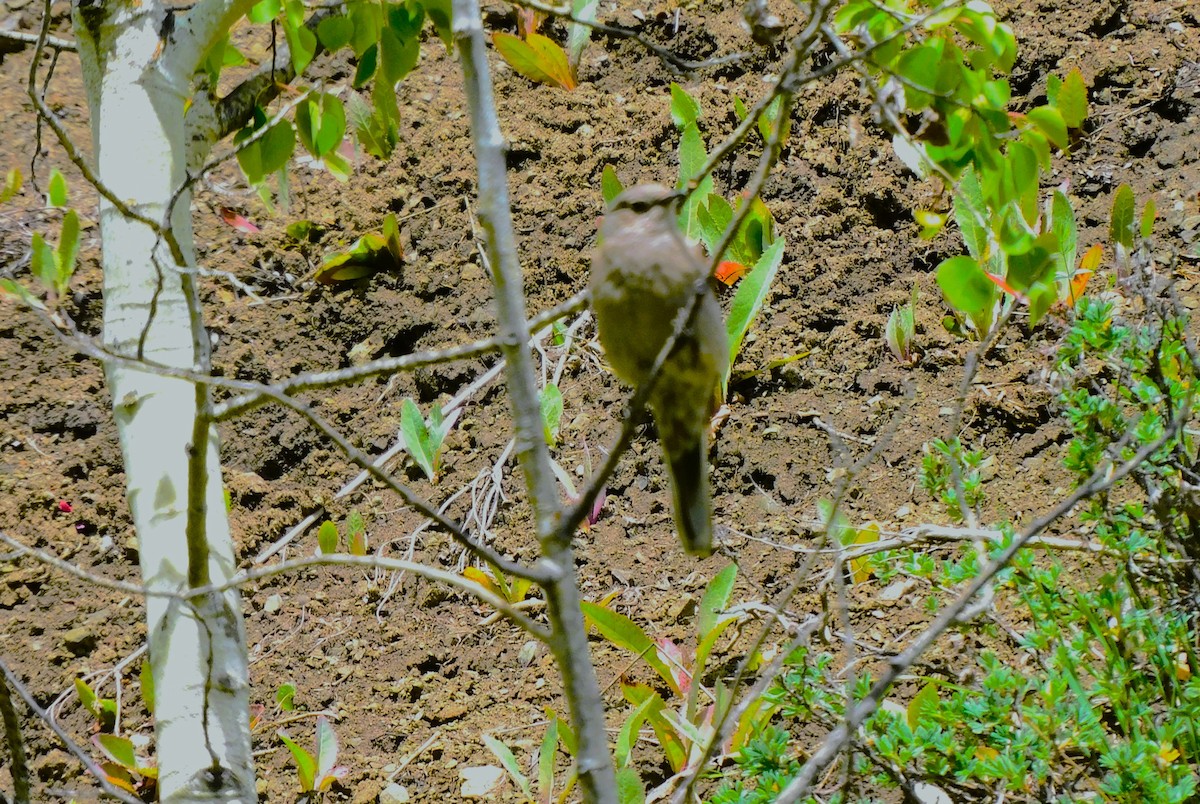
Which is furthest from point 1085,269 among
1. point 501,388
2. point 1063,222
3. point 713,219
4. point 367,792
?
point 367,792

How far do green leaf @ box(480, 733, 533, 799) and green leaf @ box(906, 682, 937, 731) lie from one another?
2.56 ft

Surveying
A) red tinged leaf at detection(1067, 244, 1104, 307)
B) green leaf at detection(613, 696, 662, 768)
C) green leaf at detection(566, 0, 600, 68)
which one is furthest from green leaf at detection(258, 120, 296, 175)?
red tinged leaf at detection(1067, 244, 1104, 307)

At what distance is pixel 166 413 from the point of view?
6.02 ft

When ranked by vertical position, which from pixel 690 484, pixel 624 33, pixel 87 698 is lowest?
pixel 87 698

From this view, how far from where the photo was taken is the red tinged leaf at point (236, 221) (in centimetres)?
357

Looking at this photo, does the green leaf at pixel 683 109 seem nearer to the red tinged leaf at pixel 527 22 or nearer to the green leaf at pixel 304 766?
the red tinged leaf at pixel 527 22

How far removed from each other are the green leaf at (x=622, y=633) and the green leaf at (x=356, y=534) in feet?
2.53

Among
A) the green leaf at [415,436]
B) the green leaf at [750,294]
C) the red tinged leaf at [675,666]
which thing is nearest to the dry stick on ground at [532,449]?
the red tinged leaf at [675,666]

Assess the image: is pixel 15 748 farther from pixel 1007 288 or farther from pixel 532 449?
pixel 1007 288

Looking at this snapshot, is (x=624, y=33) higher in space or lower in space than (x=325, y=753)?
higher

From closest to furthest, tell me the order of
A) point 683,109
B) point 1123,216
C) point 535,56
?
point 1123,216 < point 683,109 < point 535,56

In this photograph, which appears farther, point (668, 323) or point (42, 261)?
point (42, 261)

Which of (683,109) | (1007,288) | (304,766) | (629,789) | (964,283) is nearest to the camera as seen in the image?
(964,283)

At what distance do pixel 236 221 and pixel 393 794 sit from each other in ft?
6.73
